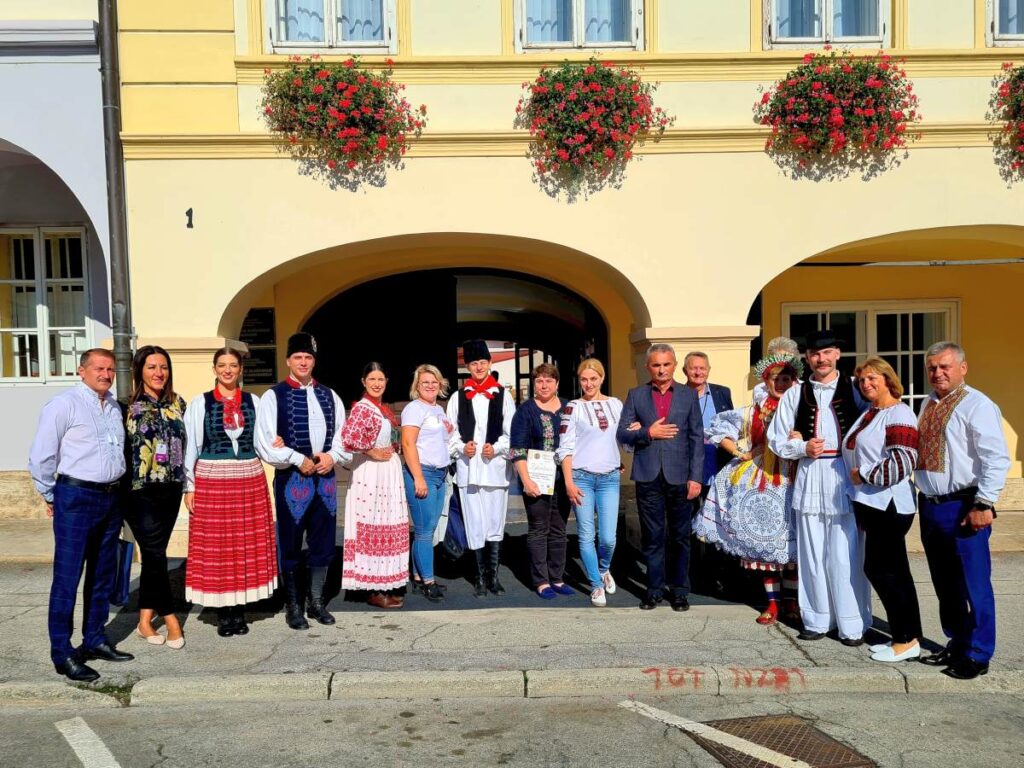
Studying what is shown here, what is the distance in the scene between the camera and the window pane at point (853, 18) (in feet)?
25.6

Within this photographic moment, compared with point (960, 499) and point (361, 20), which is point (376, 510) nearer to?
point (960, 499)

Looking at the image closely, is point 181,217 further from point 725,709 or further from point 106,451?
point 725,709

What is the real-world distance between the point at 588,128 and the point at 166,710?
17.6 feet

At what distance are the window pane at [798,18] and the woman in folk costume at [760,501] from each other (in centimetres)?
377

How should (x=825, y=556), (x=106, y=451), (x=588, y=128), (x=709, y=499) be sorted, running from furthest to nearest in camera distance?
(x=588, y=128)
(x=709, y=499)
(x=825, y=556)
(x=106, y=451)

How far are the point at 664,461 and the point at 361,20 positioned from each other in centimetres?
486

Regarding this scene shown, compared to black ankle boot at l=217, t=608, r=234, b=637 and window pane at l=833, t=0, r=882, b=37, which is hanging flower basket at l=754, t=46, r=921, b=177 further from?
black ankle boot at l=217, t=608, r=234, b=637

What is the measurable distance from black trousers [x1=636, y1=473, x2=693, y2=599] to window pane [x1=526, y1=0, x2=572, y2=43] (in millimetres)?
4298

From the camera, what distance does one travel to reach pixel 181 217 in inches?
295

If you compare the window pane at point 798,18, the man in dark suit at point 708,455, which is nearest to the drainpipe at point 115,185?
the man in dark suit at point 708,455

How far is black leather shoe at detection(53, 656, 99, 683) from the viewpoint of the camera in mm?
4637

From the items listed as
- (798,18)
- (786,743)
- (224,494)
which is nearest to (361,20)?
(798,18)

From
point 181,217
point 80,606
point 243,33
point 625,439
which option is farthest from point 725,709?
point 243,33

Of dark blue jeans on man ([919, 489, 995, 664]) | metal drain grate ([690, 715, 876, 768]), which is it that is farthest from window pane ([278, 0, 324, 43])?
metal drain grate ([690, 715, 876, 768])
